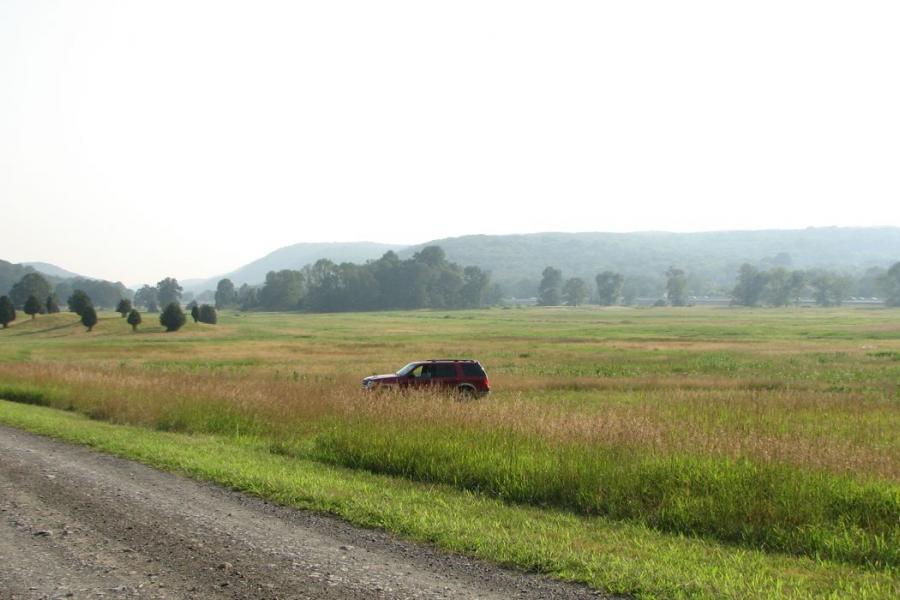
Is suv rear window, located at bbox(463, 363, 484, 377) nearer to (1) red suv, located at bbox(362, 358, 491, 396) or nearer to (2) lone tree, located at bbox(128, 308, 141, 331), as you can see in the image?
(1) red suv, located at bbox(362, 358, 491, 396)

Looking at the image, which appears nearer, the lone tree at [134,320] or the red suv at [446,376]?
the red suv at [446,376]

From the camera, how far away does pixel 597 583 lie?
26.6ft

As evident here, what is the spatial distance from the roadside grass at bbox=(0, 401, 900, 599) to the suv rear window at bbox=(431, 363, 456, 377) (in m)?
13.9

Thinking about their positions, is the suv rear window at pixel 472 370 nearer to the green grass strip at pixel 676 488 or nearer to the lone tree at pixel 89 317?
the green grass strip at pixel 676 488

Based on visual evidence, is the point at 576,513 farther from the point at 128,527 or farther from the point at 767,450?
the point at 128,527

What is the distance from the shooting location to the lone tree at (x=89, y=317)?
99.3 metres

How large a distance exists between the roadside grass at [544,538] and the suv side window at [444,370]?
45.7 feet

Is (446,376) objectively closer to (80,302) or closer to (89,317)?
(89,317)

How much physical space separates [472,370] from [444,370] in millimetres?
1135

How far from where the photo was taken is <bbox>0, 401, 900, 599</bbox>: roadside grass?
8.04 metres

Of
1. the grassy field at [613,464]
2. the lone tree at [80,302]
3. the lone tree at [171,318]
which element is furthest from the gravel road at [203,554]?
the lone tree at [80,302]

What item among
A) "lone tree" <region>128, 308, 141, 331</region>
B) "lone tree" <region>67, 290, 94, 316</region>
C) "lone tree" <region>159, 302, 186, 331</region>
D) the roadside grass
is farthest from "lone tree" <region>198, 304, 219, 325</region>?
the roadside grass

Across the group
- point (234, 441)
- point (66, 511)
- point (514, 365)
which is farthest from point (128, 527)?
point (514, 365)

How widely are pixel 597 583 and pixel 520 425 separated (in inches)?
312
